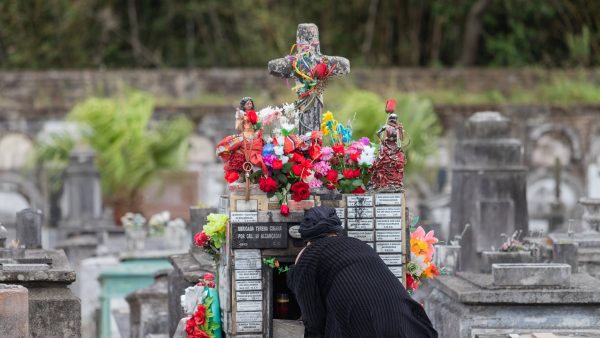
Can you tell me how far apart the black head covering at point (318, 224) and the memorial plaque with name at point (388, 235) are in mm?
553

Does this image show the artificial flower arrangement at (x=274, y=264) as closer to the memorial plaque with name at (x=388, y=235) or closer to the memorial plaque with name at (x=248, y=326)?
the memorial plaque with name at (x=248, y=326)

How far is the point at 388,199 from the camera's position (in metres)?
9.35

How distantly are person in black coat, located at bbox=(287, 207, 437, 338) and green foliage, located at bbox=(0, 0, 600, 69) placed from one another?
1949 centimetres

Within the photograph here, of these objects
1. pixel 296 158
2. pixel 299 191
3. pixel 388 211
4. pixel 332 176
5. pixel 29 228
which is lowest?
pixel 29 228

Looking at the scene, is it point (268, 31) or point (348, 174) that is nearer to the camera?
point (348, 174)

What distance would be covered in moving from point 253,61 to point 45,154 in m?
7.03

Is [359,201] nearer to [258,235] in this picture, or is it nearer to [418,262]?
[418,262]

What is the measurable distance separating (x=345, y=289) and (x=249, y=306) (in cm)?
A: 88

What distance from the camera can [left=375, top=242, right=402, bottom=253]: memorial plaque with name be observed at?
930 cm

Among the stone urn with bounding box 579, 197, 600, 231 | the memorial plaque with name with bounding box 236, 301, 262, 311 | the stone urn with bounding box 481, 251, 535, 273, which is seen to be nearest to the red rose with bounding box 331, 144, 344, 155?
the memorial plaque with name with bounding box 236, 301, 262, 311

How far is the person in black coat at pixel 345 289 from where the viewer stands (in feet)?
28.0

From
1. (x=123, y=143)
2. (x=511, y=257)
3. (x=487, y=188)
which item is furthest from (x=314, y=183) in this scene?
(x=123, y=143)

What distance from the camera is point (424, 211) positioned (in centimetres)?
2009

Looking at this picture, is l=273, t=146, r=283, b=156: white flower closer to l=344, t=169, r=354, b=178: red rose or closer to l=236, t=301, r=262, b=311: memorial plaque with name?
l=344, t=169, r=354, b=178: red rose
